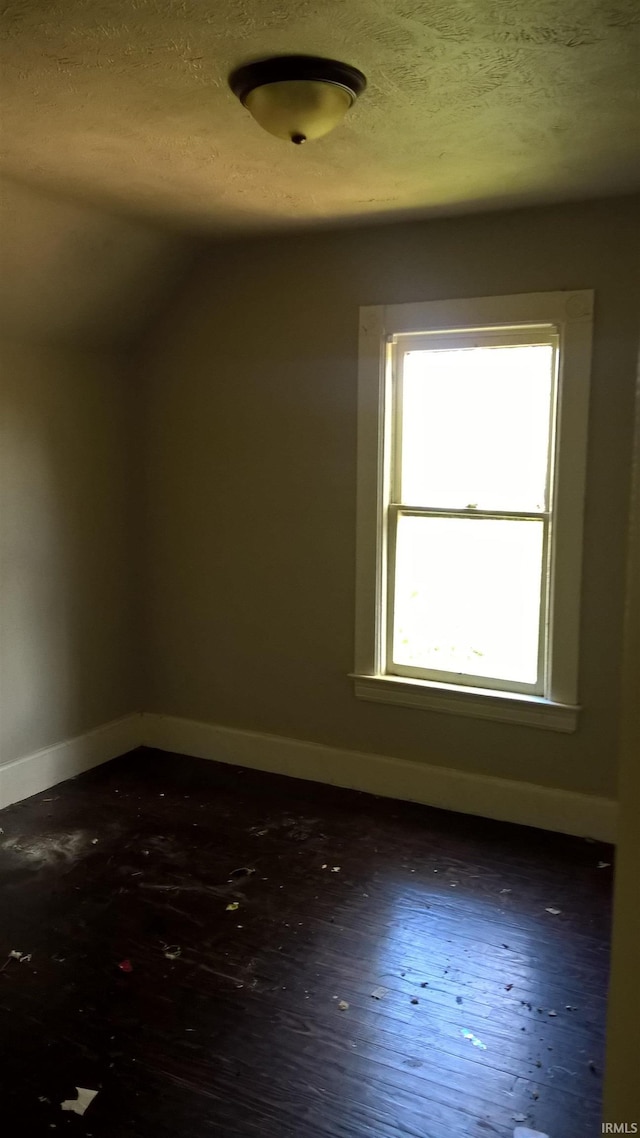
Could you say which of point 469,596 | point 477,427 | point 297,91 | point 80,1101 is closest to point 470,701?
point 469,596

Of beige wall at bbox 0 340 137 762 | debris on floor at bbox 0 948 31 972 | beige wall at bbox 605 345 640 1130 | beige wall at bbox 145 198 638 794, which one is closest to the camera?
beige wall at bbox 605 345 640 1130

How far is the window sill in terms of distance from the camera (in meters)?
3.34

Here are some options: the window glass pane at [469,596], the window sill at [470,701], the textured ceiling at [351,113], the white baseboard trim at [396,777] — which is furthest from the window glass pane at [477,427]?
the white baseboard trim at [396,777]

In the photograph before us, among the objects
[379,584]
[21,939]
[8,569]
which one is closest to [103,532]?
[8,569]

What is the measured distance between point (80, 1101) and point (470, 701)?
2092mm

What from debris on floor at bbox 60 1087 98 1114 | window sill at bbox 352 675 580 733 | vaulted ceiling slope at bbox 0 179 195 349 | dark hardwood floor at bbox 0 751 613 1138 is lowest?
debris on floor at bbox 60 1087 98 1114

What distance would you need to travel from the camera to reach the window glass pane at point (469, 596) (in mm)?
3436

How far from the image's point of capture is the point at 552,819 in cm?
339

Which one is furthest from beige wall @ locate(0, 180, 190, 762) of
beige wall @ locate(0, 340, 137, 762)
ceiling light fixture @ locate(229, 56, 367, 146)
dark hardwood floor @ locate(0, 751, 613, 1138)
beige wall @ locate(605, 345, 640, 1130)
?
beige wall @ locate(605, 345, 640, 1130)

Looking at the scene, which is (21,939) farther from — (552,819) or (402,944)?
(552,819)

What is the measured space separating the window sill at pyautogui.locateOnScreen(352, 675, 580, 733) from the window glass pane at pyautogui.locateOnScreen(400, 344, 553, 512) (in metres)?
0.79

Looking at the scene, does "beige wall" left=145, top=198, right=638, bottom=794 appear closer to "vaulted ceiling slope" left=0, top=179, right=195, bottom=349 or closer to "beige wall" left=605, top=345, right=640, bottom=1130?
"vaulted ceiling slope" left=0, top=179, right=195, bottom=349

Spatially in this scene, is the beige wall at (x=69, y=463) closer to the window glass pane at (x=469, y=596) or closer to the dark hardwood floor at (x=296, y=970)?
the dark hardwood floor at (x=296, y=970)

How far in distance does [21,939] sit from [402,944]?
124 centimetres
